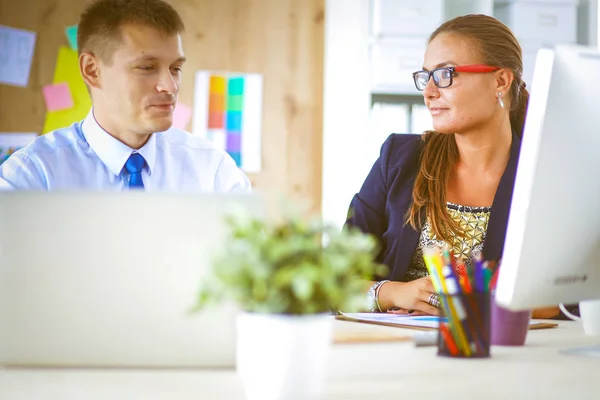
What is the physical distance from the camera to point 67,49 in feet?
9.92

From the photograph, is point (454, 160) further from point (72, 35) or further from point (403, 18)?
point (72, 35)

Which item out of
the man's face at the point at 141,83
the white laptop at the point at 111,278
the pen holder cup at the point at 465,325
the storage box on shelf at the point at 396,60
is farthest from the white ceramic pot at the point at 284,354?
the storage box on shelf at the point at 396,60

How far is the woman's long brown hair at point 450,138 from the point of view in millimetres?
1907

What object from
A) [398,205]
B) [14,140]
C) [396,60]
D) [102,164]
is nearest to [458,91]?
[398,205]

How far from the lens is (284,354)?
26.2 inches

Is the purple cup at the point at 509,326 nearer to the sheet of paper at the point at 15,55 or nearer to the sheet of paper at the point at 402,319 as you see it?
the sheet of paper at the point at 402,319

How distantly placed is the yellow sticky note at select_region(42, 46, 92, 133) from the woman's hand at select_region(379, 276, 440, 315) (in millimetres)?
1794

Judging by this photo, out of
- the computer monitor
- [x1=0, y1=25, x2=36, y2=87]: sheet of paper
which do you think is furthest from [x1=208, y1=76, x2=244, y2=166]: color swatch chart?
the computer monitor

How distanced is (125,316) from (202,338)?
0.09 meters

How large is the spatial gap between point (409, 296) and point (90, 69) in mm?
1196

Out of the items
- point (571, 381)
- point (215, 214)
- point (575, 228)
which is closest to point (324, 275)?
point (215, 214)

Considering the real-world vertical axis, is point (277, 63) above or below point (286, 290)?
above

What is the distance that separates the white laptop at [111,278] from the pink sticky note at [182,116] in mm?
2263

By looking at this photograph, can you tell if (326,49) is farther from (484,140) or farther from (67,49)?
(484,140)
